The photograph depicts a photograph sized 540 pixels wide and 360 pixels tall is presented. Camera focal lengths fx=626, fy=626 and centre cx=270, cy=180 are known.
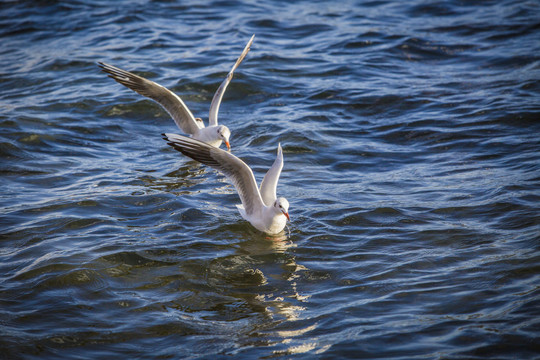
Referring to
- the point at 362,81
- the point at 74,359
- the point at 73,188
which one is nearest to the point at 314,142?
the point at 362,81

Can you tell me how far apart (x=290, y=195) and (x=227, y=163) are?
146cm

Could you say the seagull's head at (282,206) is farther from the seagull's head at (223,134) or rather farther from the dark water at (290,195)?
the seagull's head at (223,134)

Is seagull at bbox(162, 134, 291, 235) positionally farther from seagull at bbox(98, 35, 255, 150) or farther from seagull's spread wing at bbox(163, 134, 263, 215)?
seagull at bbox(98, 35, 255, 150)

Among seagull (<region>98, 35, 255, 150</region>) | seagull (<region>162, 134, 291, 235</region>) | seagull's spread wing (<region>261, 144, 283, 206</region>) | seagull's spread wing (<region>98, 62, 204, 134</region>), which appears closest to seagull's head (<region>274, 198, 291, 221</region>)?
seagull (<region>162, 134, 291, 235</region>)

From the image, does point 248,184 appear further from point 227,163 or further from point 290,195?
A: point 290,195

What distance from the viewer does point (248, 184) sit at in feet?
22.8

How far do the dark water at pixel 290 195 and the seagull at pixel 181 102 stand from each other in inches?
17.7

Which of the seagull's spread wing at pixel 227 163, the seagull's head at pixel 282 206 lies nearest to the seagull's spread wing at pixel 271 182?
the seagull's spread wing at pixel 227 163

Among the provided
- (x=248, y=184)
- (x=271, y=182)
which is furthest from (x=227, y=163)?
(x=271, y=182)

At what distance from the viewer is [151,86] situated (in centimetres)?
948

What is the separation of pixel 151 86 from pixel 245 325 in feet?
17.2

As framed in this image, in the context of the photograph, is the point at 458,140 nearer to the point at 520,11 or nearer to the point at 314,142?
the point at 314,142

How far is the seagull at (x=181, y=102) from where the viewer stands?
931cm

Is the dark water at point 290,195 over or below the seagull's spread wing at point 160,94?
below
